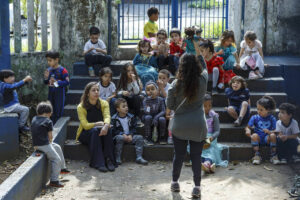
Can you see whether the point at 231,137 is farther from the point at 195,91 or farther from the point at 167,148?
the point at 195,91

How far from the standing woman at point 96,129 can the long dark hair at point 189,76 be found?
81.0 inches

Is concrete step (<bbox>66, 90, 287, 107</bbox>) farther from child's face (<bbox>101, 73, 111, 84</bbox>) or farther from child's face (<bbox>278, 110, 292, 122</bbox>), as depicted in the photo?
child's face (<bbox>278, 110, 292, 122</bbox>)

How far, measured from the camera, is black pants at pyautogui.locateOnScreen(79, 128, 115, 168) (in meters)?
7.12

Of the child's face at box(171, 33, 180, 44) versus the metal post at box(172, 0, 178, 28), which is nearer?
the child's face at box(171, 33, 180, 44)

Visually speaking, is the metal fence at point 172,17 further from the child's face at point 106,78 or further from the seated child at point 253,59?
the child's face at point 106,78

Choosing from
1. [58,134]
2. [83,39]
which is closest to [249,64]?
[83,39]

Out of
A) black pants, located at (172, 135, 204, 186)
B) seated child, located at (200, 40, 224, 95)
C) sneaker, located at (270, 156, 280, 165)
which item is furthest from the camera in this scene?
seated child, located at (200, 40, 224, 95)

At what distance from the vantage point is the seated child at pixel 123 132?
7.38 meters

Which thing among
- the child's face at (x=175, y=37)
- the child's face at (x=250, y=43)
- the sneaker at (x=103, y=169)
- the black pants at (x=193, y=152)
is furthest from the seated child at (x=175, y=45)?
the black pants at (x=193, y=152)

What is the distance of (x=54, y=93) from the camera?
8.23 m

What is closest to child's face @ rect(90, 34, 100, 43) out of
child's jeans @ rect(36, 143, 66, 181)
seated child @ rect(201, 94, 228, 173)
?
seated child @ rect(201, 94, 228, 173)

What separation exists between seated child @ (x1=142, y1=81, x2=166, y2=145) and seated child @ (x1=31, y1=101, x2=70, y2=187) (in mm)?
1745

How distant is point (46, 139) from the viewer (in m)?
6.26

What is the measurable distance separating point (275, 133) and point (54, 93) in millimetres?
3862
